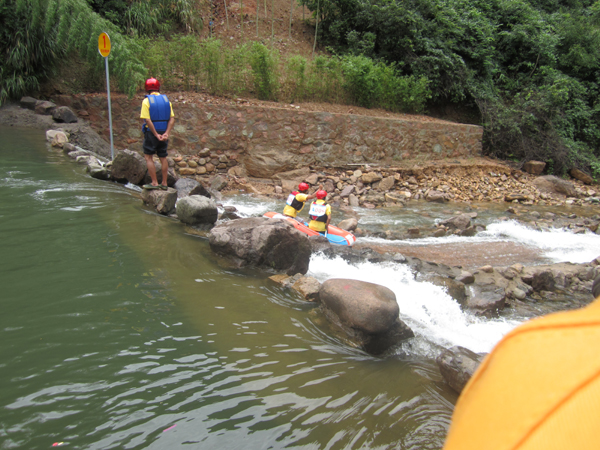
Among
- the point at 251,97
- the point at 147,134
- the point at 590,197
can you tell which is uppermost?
the point at 251,97

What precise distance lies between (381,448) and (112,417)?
63.3 inches

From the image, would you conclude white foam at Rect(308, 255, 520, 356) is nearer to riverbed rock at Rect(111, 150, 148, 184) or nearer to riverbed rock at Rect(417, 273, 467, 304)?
riverbed rock at Rect(417, 273, 467, 304)

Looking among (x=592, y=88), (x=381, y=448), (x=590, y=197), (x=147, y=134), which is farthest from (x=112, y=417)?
(x=592, y=88)

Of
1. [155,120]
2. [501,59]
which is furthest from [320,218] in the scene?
[501,59]

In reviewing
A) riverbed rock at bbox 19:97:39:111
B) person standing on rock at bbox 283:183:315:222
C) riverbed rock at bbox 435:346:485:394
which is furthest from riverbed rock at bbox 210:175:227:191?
riverbed rock at bbox 435:346:485:394

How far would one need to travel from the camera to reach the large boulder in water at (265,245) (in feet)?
15.7

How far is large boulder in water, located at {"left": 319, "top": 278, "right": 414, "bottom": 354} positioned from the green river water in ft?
0.49

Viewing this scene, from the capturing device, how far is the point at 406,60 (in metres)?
15.5

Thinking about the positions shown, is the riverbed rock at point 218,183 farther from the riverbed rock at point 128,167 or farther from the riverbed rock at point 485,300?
the riverbed rock at point 485,300

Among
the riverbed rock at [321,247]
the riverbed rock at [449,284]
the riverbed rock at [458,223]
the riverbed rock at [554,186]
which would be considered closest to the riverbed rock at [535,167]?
the riverbed rock at [554,186]

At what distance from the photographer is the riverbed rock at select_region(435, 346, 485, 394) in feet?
9.85

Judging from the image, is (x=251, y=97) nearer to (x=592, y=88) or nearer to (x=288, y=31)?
(x=288, y=31)

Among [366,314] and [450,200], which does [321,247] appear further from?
[450,200]

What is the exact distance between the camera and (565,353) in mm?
497
